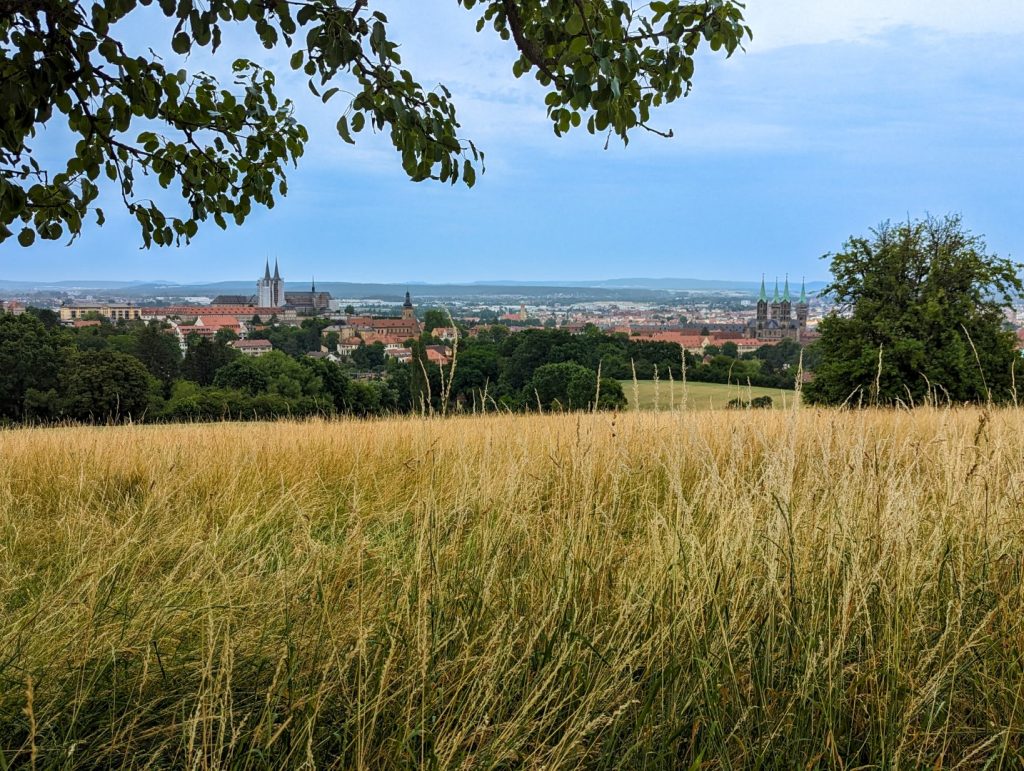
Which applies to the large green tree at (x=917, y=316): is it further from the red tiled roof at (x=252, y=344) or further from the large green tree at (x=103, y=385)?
the red tiled roof at (x=252, y=344)

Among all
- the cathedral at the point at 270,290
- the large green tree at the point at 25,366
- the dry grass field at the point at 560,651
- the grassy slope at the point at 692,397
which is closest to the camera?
the dry grass field at the point at 560,651

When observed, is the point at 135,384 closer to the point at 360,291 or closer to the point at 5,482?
the point at 5,482

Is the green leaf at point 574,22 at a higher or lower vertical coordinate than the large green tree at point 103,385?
higher

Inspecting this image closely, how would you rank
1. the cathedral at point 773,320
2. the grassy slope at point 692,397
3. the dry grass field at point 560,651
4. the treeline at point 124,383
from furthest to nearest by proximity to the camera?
the cathedral at point 773,320 → the treeline at point 124,383 → the grassy slope at point 692,397 → the dry grass field at point 560,651

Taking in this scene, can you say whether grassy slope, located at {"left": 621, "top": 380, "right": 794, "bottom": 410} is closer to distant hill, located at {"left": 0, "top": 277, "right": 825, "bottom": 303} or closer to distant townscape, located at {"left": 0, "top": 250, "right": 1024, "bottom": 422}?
distant townscape, located at {"left": 0, "top": 250, "right": 1024, "bottom": 422}

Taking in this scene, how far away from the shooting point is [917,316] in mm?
29328

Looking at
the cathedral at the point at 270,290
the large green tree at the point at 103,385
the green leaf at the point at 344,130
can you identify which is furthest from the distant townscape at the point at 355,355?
the cathedral at the point at 270,290

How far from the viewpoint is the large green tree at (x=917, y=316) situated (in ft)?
92.1

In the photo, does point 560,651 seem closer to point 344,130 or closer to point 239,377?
point 344,130

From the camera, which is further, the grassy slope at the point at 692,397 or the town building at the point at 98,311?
the town building at the point at 98,311

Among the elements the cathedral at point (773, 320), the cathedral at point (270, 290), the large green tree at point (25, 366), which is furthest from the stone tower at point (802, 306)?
the cathedral at point (270, 290)

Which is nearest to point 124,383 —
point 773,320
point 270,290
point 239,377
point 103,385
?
point 103,385

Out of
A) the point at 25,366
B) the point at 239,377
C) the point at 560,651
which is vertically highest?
the point at 560,651

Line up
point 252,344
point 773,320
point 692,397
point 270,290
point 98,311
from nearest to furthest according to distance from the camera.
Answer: point 692,397 < point 252,344 < point 98,311 < point 773,320 < point 270,290
